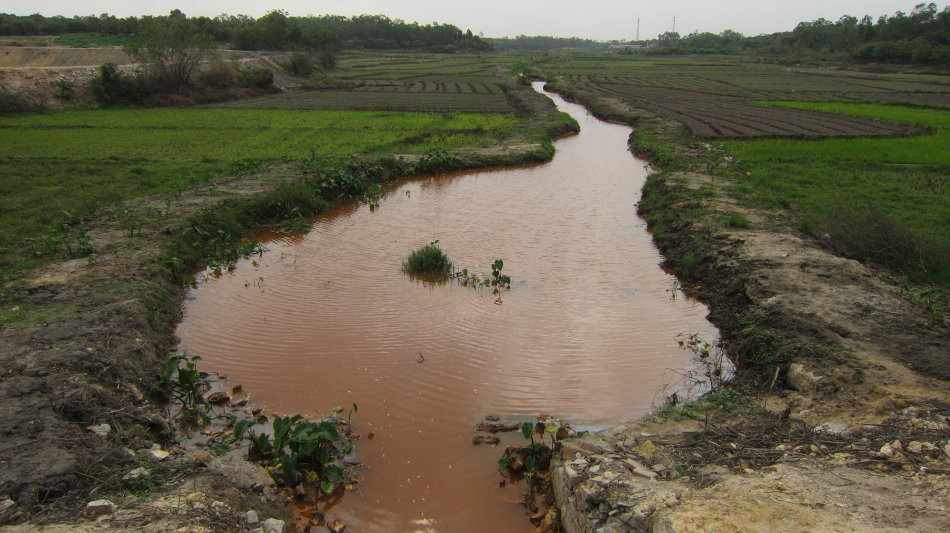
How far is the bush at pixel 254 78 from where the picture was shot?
37.2 metres

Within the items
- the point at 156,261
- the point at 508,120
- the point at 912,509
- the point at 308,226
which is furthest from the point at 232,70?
the point at 912,509

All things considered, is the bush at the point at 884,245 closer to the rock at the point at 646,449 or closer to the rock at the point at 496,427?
the rock at the point at 646,449

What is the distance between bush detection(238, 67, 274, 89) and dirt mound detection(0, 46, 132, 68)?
1385cm

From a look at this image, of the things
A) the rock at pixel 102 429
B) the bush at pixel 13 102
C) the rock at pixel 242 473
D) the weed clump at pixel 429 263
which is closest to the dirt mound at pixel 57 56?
the bush at pixel 13 102

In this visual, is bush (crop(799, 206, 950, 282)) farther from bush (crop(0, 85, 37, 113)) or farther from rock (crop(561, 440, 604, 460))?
bush (crop(0, 85, 37, 113))

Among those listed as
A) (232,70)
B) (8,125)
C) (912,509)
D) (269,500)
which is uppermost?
(232,70)

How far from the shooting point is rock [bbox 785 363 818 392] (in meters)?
6.18

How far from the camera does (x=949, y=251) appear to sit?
360 inches

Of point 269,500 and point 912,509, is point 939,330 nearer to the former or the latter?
point 912,509

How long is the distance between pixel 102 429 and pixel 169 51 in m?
32.7

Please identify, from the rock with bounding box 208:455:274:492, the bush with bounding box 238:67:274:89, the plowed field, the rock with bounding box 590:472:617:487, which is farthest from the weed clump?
the bush with bounding box 238:67:274:89

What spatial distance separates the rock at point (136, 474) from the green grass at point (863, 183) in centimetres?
1048

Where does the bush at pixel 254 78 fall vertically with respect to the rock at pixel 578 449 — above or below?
above

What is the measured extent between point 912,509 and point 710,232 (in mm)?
7757
